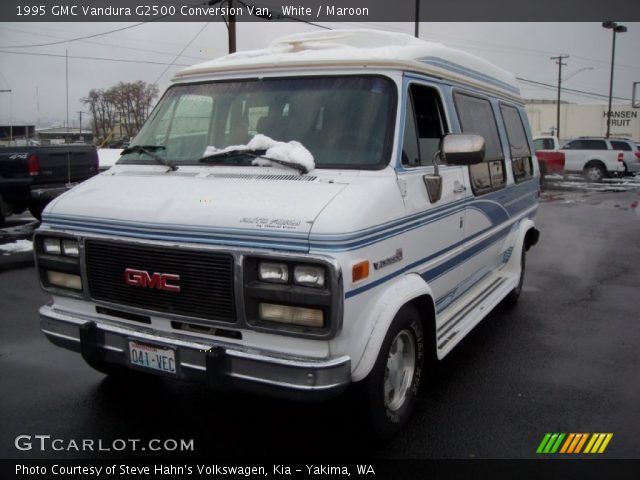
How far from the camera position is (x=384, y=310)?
3.33 metres

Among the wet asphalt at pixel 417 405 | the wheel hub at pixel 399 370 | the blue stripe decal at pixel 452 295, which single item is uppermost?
the blue stripe decal at pixel 452 295

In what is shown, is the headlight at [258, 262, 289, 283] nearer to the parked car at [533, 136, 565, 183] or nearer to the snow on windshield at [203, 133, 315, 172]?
the snow on windshield at [203, 133, 315, 172]

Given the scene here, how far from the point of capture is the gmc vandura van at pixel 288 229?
3.10 meters

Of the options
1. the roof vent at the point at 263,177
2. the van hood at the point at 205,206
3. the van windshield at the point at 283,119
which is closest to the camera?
the van hood at the point at 205,206

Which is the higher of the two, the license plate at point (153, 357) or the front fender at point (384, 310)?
the front fender at point (384, 310)

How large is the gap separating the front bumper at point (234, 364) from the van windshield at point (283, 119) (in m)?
1.24

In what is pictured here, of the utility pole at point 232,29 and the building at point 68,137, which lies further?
Result: the utility pole at point 232,29

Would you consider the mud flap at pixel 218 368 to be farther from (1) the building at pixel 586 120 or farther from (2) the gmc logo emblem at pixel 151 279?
(1) the building at pixel 586 120

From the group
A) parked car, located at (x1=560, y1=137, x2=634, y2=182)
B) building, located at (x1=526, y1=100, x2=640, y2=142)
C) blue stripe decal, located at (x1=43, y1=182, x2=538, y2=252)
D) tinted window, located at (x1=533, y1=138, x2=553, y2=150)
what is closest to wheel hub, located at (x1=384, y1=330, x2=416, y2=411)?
blue stripe decal, located at (x1=43, y1=182, x2=538, y2=252)

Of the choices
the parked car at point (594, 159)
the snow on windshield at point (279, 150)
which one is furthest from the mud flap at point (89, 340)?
the parked car at point (594, 159)

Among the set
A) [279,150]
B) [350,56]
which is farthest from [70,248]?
[350,56]

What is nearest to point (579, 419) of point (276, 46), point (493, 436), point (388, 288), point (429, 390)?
point (493, 436)

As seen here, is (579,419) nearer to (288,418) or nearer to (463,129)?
(288,418)

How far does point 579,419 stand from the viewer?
159 inches
